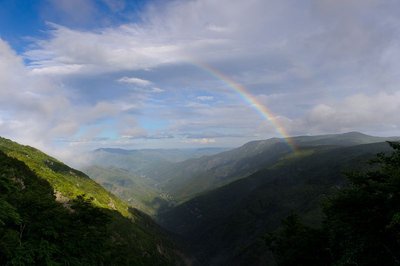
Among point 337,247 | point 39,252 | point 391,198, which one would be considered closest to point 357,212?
point 391,198

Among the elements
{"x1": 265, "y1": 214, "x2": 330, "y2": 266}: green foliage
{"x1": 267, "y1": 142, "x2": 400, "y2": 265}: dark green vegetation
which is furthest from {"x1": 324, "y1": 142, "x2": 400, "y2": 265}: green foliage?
{"x1": 265, "y1": 214, "x2": 330, "y2": 266}: green foliage

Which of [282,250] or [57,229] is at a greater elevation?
[57,229]

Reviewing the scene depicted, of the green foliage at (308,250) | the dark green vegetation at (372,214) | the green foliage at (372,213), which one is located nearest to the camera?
the dark green vegetation at (372,214)

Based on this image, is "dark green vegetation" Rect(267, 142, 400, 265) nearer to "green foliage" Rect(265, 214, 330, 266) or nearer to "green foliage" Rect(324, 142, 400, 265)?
"green foliage" Rect(324, 142, 400, 265)

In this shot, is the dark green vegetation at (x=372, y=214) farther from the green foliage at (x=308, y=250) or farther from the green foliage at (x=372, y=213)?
the green foliage at (x=308, y=250)

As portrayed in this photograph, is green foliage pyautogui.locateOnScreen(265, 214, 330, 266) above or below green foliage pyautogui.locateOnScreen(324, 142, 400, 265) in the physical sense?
below

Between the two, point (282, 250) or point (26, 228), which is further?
point (282, 250)

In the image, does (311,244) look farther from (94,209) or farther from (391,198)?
(94,209)

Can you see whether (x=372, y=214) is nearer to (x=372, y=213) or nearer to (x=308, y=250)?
(x=372, y=213)

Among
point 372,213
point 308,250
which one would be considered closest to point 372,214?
point 372,213

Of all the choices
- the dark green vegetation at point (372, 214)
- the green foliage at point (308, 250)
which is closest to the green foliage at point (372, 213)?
the dark green vegetation at point (372, 214)

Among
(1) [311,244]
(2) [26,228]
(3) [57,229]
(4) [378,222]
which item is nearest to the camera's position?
(2) [26,228]
